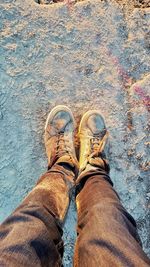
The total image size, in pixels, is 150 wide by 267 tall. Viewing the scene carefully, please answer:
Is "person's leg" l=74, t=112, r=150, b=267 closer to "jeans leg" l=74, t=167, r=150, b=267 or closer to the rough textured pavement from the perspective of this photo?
"jeans leg" l=74, t=167, r=150, b=267

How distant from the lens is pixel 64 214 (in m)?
1.04

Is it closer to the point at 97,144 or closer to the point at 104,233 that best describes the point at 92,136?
the point at 97,144

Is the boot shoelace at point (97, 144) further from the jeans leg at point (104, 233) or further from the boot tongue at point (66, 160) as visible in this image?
the jeans leg at point (104, 233)

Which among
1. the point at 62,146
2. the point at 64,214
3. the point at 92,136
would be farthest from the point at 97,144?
the point at 64,214

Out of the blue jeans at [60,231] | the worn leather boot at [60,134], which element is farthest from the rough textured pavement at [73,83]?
the blue jeans at [60,231]

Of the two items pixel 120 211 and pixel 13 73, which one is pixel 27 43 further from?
pixel 120 211

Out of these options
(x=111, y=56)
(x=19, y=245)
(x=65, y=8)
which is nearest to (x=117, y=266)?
(x=19, y=245)

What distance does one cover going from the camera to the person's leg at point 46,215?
2.52 ft

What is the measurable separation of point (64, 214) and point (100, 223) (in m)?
0.19

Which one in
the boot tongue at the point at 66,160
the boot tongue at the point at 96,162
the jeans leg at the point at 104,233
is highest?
the boot tongue at the point at 66,160

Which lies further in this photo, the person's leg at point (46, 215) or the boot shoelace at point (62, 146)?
the boot shoelace at point (62, 146)

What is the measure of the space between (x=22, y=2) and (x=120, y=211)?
37.5 inches

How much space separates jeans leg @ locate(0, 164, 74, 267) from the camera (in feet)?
2.48

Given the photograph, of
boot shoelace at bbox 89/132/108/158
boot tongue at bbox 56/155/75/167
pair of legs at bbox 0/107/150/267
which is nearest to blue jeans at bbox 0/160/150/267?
pair of legs at bbox 0/107/150/267
